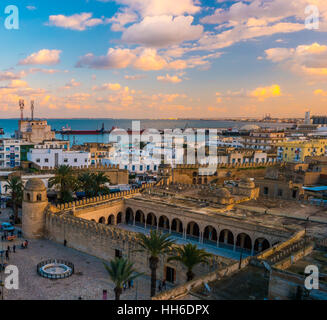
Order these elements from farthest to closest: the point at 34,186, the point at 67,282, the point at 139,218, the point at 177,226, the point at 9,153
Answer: the point at 9,153, the point at 139,218, the point at 177,226, the point at 34,186, the point at 67,282

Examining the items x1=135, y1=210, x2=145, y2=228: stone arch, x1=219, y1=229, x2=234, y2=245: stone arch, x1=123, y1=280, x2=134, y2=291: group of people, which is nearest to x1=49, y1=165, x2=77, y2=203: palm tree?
x1=135, y1=210, x2=145, y2=228: stone arch

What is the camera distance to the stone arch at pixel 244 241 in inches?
1236

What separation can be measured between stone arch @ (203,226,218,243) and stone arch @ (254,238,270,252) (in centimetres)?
471

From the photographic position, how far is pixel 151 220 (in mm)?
39188

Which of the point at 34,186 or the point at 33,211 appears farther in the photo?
the point at 33,211

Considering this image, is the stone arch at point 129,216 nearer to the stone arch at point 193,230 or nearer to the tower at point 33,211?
the stone arch at point 193,230

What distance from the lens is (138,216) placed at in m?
40.5

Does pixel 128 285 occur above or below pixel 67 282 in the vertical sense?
below

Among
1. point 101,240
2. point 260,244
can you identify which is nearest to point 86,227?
point 101,240

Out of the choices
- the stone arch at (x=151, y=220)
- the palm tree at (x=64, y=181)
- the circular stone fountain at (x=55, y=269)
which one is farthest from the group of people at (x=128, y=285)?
the palm tree at (x=64, y=181)

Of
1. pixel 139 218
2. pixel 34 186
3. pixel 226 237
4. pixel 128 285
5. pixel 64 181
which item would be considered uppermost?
pixel 34 186

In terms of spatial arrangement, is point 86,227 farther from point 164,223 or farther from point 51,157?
point 51,157

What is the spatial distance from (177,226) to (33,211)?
14256mm

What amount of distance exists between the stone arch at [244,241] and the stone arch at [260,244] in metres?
1.17
